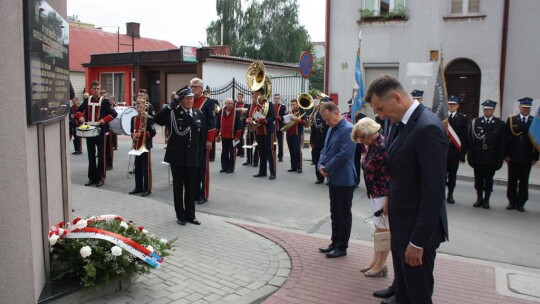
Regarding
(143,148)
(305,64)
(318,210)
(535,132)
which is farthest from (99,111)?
(535,132)

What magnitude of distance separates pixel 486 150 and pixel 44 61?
26.6 feet

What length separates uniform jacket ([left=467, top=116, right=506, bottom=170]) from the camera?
9.47 metres

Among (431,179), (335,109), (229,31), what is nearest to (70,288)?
(431,179)

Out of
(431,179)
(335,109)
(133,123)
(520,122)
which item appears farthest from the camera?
(133,123)

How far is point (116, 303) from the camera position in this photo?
14.4 feet

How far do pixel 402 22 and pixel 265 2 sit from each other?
32.3 meters

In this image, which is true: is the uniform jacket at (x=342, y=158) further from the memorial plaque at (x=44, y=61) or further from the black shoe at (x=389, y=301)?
the memorial plaque at (x=44, y=61)

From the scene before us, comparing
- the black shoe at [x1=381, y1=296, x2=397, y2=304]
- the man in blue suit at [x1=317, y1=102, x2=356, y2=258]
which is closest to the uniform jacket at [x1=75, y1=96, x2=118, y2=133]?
the man in blue suit at [x1=317, y1=102, x2=356, y2=258]

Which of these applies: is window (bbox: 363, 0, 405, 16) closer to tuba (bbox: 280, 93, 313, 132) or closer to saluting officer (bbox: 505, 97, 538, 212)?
tuba (bbox: 280, 93, 313, 132)

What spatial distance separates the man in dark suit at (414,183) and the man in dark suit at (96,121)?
8.60 metres

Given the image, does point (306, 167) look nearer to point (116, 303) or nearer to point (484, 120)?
point (484, 120)

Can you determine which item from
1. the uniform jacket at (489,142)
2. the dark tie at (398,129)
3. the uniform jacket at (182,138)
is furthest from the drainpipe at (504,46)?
the dark tie at (398,129)

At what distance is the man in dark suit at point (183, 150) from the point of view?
7.38 meters

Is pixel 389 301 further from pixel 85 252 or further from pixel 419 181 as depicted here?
pixel 85 252
